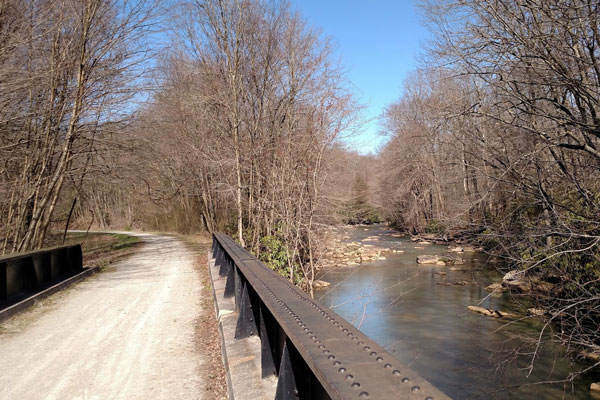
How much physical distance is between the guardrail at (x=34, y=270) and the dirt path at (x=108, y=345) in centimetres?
54

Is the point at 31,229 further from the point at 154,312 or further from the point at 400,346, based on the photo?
the point at 400,346

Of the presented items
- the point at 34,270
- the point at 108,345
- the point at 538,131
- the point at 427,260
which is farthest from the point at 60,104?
the point at 427,260

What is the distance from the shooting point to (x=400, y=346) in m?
10.7

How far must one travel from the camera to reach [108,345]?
6.13m

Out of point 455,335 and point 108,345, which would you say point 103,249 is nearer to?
point 455,335

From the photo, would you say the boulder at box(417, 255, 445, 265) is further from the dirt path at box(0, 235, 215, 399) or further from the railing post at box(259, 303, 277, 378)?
the railing post at box(259, 303, 277, 378)

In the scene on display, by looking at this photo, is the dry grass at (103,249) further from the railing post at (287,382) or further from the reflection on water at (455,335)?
the railing post at (287,382)

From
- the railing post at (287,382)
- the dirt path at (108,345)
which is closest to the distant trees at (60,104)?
the dirt path at (108,345)

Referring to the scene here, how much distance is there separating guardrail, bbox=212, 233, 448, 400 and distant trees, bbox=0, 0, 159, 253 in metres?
10.8

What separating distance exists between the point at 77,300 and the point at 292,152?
569cm

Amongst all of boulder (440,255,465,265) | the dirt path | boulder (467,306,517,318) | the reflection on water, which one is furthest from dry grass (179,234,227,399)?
boulder (467,306,517,318)

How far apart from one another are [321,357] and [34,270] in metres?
9.20

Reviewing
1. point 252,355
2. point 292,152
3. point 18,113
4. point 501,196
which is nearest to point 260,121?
point 292,152

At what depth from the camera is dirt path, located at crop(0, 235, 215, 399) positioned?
4695 mm
